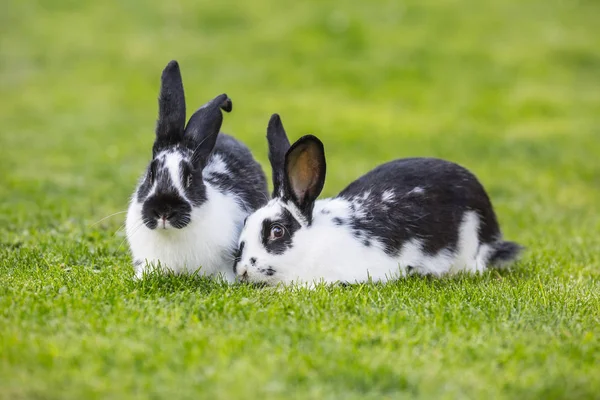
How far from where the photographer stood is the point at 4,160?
36.4 ft

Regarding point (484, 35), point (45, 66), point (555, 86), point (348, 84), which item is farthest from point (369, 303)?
point (484, 35)

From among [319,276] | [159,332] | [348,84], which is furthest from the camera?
[348,84]

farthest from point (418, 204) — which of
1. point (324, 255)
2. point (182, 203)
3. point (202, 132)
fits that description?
point (182, 203)

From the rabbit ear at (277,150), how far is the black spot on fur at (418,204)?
616 millimetres

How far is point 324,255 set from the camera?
18.3ft

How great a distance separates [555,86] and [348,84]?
4886 mm

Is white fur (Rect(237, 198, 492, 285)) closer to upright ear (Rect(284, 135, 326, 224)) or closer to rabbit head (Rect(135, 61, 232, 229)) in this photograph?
upright ear (Rect(284, 135, 326, 224))

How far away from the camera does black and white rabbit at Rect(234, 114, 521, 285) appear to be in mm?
5559

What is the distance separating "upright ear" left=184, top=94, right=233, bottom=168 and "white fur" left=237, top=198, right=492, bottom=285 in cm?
58

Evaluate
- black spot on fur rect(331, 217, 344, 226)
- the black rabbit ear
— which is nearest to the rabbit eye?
black spot on fur rect(331, 217, 344, 226)

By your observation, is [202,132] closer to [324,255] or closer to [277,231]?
[277,231]

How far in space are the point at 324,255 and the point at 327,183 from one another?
200 inches

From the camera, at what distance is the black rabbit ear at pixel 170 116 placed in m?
5.59

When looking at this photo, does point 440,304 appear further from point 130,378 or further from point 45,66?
point 45,66
